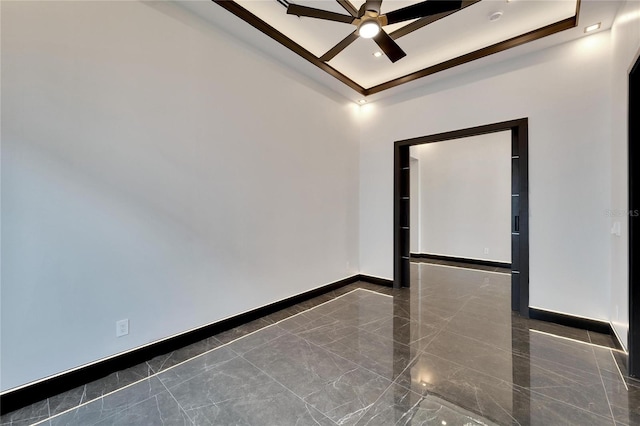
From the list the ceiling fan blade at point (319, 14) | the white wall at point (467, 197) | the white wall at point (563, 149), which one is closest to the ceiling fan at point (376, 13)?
the ceiling fan blade at point (319, 14)

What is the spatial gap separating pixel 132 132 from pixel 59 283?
123cm

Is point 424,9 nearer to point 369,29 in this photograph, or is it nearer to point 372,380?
point 369,29

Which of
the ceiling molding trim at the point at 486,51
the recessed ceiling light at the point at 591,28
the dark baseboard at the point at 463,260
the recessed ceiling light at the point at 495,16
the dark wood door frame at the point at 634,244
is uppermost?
the recessed ceiling light at the point at 495,16

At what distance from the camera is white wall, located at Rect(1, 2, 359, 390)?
5.73 feet

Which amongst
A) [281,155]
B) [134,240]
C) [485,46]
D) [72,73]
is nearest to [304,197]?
[281,155]

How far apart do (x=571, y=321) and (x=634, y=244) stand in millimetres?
1353

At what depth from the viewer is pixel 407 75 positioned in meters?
3.80

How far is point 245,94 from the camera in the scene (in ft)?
9.84

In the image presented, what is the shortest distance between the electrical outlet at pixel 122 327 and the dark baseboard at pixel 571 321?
4.12m

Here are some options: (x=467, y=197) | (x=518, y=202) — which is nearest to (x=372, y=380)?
(x=518, y=202)

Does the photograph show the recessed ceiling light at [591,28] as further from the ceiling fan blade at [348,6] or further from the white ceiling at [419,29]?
the ceiling fan blade at [348,6]

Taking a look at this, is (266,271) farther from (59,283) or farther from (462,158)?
(462,158)

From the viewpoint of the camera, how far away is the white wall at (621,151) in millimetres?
2080

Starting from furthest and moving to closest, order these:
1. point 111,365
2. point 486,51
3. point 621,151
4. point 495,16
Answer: point 486,51 < point 495,16 < point 621,151 < point 111,365
